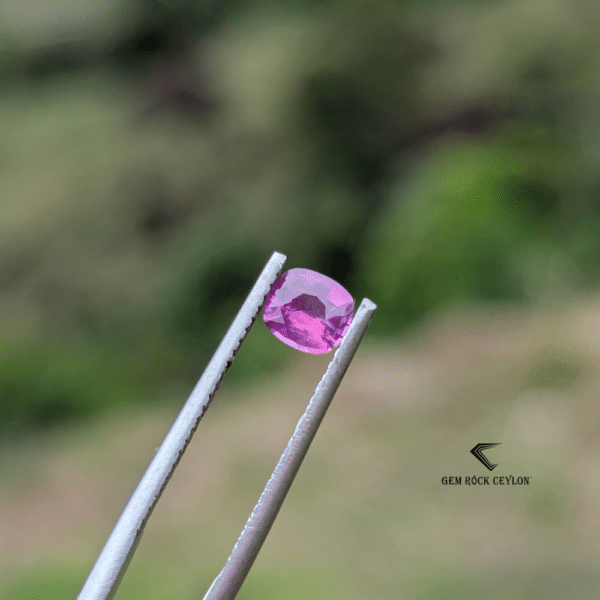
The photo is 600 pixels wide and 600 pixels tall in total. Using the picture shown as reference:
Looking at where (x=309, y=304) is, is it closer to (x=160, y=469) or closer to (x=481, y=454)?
(x=160, y=469)

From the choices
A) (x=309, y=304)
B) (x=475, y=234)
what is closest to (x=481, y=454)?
(x=475, y=234)

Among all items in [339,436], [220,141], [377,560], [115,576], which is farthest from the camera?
[220,141]

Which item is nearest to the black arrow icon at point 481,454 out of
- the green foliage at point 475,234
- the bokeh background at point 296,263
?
the bokeh background at point 296,263

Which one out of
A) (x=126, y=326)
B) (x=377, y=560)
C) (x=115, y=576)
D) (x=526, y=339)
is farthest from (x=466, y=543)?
(x=126, y=326)

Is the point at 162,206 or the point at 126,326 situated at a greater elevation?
the point at 162,206

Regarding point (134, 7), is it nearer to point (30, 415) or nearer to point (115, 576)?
point (30, 415)

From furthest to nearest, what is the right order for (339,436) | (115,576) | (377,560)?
(339,436), (377,560), (115,576)

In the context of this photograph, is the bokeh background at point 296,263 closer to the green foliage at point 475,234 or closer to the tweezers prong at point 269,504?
the green foliage at point 475,234

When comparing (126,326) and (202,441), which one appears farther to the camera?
(126,326)
